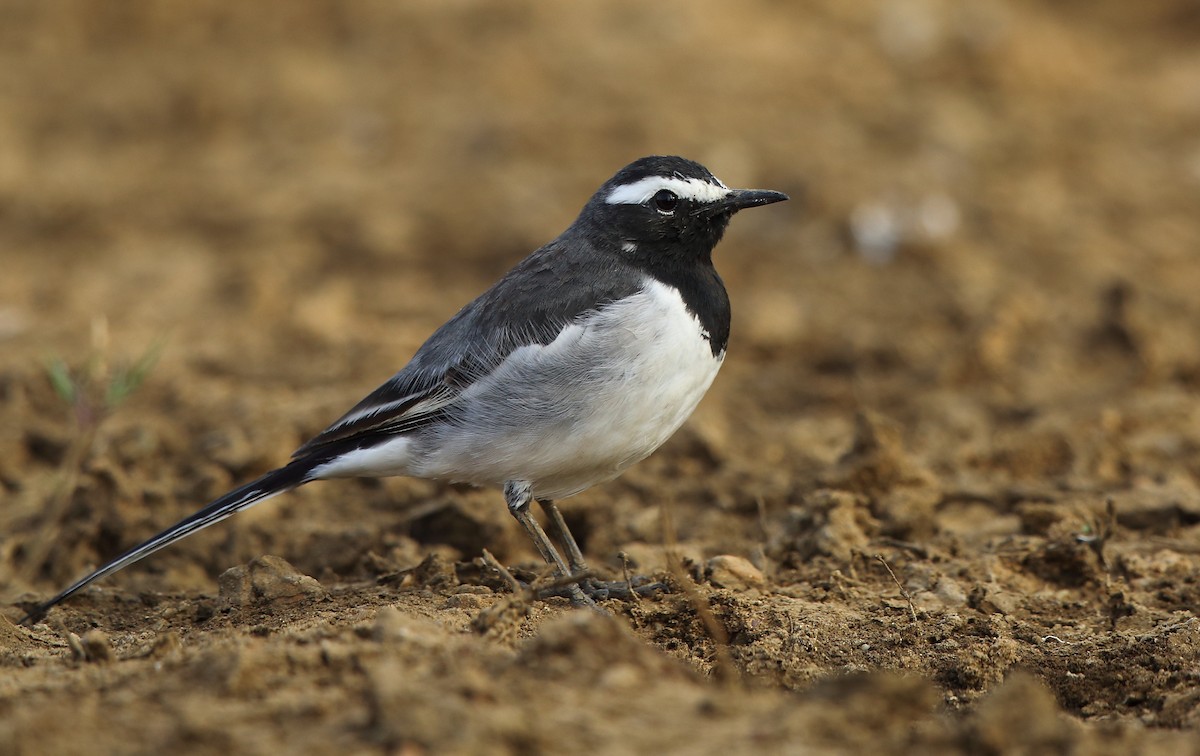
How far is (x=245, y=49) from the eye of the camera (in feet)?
48.4

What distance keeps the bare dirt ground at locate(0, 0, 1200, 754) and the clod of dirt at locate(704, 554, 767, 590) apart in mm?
24

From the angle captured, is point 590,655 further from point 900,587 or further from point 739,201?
point 739,201

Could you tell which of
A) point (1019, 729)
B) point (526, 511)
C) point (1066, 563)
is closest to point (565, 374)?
point (526, 511)

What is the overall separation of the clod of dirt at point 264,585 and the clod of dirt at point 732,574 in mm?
1694

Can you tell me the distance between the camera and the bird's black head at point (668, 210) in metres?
6.51

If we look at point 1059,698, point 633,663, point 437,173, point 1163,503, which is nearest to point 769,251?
point 437,173

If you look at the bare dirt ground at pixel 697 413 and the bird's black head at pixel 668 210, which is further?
the bird's black head at pixel 668 210

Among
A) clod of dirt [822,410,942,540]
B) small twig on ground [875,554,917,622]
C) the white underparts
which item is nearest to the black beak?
the white underparts

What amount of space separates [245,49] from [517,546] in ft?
30.9

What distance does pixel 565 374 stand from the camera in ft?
19.8

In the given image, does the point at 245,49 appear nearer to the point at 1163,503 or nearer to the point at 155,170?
the point at 155,170

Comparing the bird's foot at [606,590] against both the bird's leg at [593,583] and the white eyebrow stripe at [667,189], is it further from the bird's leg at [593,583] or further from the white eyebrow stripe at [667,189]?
the white eyebrow stripe at [667,189]

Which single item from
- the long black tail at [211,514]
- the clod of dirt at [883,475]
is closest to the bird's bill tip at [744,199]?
the clod of dirt at [883,475]

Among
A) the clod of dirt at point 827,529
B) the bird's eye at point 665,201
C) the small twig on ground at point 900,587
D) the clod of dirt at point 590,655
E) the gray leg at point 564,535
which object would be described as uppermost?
the bird's eye at point 665,201
